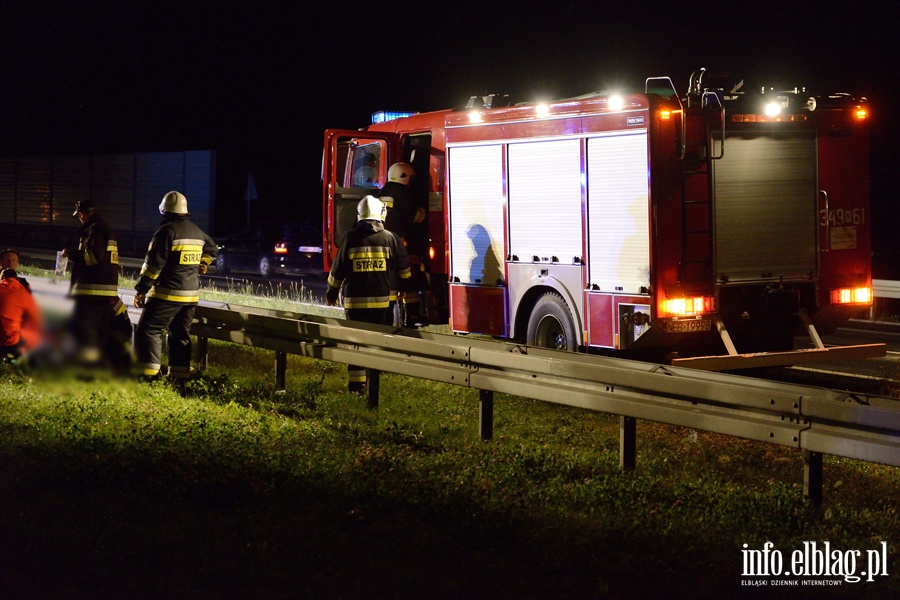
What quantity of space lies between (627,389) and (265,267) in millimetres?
21205

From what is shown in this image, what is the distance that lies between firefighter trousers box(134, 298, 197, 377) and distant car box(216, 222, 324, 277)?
1590 centimetres

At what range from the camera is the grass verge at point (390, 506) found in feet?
16.3

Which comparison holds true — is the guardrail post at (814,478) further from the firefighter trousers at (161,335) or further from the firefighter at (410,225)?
the firefighter at (410,225)

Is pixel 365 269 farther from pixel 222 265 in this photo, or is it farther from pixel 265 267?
pixel 222 265

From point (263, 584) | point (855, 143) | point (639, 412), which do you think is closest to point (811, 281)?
point (855, 143)

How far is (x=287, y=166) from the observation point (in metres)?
50.0

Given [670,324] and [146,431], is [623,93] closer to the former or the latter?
[670,324]

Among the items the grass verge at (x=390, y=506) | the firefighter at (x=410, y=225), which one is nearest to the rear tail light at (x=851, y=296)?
the grass verge at (x=390, y=506)

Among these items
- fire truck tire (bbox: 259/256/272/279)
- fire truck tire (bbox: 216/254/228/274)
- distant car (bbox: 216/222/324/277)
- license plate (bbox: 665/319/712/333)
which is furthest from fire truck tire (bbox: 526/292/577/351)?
fire truck tire (bbox: 216/254/228/274)

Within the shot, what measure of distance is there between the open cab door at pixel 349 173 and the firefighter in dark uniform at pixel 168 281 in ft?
12.3

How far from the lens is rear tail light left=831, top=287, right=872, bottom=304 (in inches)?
400

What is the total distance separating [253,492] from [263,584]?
4.93 ft

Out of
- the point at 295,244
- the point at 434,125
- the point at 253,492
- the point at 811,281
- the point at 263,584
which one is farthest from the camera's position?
the point at 295,244

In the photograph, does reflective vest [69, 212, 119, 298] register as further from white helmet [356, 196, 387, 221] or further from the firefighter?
the firefighter
